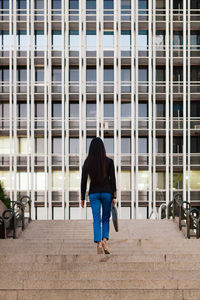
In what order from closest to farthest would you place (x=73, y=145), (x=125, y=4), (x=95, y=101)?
(x=73, y=145) < (x=95, y=101) < (x=125, y=4)

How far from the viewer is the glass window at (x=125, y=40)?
30244mm

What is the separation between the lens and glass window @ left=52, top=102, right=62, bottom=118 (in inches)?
1187

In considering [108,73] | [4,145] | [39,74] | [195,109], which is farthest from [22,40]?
[195,109]

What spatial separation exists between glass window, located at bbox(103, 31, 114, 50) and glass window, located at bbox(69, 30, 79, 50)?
2.16 meters

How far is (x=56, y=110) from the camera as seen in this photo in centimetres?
3017

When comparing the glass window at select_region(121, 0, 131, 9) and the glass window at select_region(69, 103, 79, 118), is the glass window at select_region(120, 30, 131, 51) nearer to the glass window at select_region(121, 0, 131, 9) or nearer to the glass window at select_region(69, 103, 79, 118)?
the glass window at select_region(121, 0, 131, 9)

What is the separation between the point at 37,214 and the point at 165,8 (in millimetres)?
19125

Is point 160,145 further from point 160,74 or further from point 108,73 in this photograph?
point 108,73

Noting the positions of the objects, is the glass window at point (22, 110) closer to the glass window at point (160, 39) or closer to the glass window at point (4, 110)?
the glass window at point (4, 110)

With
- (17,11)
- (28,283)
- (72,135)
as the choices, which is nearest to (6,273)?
(28,283)

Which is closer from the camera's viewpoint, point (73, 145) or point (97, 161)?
point (97, 161)

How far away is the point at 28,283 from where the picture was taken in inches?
169

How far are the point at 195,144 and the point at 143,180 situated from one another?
5.16m

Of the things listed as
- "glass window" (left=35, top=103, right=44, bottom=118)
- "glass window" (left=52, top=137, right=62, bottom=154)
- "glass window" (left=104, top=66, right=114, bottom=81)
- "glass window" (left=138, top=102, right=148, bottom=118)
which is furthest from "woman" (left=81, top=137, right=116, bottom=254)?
"glass window" (left=104, top=66, right=114, bottom=81)
